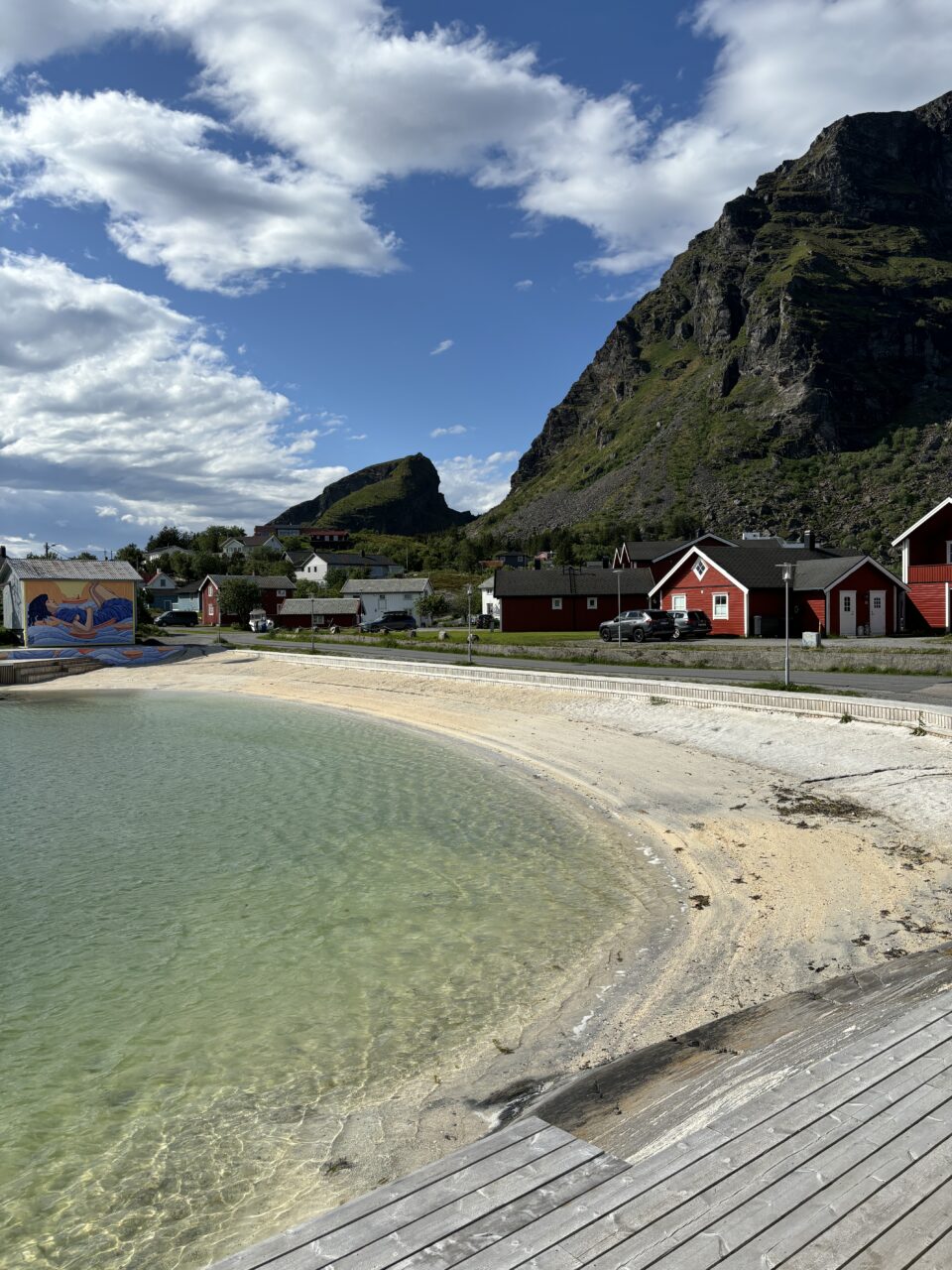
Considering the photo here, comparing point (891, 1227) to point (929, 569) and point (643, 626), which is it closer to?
point (643, 626)

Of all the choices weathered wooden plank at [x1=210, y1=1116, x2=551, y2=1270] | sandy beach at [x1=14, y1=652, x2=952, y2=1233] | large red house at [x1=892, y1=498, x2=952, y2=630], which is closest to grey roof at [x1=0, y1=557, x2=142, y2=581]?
sandy beach at [x1=14, y1=652, x2=952, y2=1233]

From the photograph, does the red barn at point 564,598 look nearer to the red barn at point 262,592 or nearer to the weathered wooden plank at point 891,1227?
the red barn at point 262,592

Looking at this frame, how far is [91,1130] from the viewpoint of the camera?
657 centimetres

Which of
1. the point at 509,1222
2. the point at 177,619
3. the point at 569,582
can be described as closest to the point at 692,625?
the point at 569,582

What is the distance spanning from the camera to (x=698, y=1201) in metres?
4.08

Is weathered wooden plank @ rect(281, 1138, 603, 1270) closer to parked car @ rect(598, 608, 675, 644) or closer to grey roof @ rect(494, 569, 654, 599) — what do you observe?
parked car @ rect(598, 608, 675, 644)

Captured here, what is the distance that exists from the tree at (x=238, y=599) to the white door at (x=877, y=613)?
68.7 m

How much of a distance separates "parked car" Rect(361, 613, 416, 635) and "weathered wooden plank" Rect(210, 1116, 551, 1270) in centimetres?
6272

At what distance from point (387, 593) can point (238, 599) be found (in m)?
17.2

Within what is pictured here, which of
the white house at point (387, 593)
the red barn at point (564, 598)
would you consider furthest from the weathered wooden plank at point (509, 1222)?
the white house at point (387, 593)

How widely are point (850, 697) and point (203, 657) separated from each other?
42.8 m

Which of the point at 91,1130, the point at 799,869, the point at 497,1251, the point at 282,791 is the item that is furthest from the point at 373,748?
the point at 497,1251

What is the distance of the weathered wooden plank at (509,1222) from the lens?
3.79 metres

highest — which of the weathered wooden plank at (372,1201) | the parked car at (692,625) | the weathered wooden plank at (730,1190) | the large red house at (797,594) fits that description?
the large red house at (797,594)
